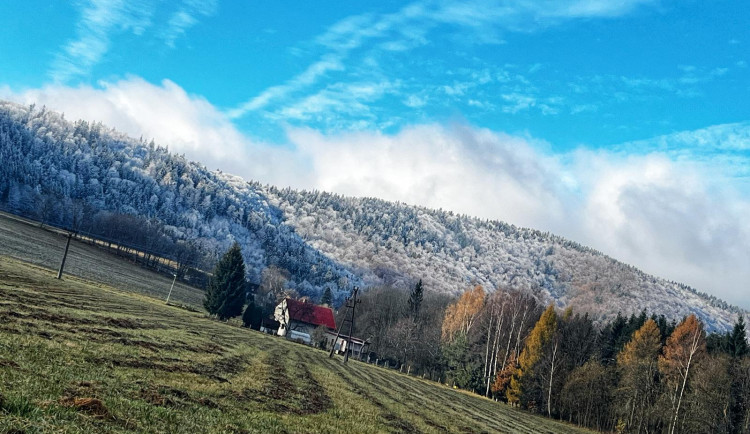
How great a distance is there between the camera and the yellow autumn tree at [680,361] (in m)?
63.9

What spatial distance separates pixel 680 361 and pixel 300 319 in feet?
287

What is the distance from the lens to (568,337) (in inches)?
3935

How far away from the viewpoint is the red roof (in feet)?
431

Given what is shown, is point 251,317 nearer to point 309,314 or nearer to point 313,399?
point 309,314

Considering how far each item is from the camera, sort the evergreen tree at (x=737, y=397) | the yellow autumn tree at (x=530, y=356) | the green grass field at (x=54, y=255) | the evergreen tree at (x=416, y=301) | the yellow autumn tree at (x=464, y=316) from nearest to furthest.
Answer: the evergreen tree at (x=737, y=397), the yellow autumn tree at (x=530, y=356), the green grass field at (x=54, y=255), the yellow autumn tree at (x=464, y=316), the evergreen tree at (x=416, y=301)

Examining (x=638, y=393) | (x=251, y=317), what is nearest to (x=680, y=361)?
(x=638, y=393)

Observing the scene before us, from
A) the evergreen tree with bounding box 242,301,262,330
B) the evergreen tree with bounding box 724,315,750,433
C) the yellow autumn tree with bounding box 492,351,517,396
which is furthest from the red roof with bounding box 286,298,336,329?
the evergreen tree with bounding box 724,315,750,433

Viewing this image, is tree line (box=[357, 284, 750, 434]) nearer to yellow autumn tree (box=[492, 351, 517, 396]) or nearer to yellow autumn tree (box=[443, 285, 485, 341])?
yellow autumn tree (box=[492, 351, 517, 396])

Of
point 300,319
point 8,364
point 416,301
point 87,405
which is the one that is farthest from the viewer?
point 416,301

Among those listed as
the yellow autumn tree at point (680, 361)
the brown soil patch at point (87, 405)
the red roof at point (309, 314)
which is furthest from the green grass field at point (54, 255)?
the yellow autumn tree at point (680, 361)

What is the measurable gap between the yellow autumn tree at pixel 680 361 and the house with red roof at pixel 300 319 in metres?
75.6

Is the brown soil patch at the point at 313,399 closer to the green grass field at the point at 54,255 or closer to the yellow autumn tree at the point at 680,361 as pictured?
the yellow autumn tree at the point at 680,361

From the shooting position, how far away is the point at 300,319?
429 feet

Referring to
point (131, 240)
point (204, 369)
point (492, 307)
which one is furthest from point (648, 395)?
point (131, 240)
